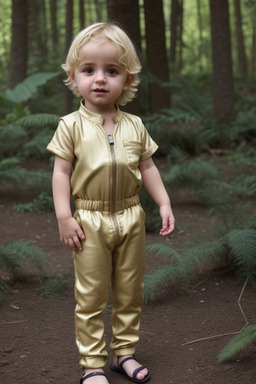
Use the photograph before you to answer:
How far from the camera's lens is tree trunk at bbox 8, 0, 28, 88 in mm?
9945

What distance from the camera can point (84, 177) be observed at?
2.63m

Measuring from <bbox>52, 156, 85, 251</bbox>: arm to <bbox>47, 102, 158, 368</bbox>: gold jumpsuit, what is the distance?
4 cm

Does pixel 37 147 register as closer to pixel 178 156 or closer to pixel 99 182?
pixel 178 156

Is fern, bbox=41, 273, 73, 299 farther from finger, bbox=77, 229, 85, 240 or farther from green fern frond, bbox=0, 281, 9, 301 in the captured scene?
finger, bbox=77, 229, 85, 240

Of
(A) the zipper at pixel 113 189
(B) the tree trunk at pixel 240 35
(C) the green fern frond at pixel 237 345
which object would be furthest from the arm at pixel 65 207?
(B) the tree trunk at pixel 240 35

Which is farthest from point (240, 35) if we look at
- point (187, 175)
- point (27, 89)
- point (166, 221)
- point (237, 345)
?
point (237, 345)

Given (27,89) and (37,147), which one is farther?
(37,147)

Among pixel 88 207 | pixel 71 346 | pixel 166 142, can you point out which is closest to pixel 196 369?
pixel 71 346

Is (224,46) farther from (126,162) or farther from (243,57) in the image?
(243,57)

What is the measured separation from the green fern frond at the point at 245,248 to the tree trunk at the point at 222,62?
5979mm

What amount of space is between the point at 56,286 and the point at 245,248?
1545mm

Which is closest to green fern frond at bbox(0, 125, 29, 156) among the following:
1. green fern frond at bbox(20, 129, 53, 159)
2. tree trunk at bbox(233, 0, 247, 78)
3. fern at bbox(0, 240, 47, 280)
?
green fern frond at bbox(20, 129, 53, 159)

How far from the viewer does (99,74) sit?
2602 mm

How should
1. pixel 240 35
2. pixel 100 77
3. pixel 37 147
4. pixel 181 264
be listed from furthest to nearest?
1. pixel 240 35
2. pixel 37 147
3. pixel 181 264
4. pixel 100 77
